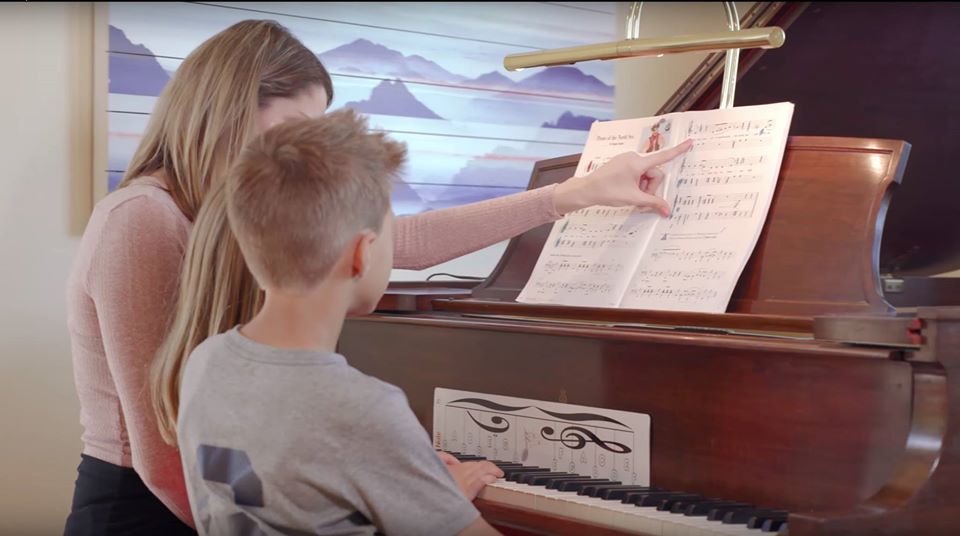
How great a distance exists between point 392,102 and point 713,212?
1.84 metres

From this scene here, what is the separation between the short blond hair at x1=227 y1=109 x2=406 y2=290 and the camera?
123 cm

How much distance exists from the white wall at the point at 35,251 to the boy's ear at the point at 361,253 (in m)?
1.88

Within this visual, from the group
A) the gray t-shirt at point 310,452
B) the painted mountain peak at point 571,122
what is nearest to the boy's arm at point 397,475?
the gray t-shirt at point 310,452

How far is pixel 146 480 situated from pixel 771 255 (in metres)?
0.95

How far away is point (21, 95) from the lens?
2814 millimetres

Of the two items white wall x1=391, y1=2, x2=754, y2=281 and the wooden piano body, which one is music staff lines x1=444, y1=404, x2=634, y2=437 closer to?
the wooden piano body

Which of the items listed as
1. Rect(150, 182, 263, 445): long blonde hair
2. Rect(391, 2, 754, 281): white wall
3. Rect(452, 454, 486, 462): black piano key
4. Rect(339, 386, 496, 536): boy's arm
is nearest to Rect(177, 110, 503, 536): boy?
Rect(339, 386, 496, 536): boy's arm

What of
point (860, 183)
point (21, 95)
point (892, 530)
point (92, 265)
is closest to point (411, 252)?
point (92, 265)

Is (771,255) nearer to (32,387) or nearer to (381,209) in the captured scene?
(381,209)

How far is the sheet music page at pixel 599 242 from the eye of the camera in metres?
1.71

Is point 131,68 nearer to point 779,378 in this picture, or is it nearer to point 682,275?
point 682,275

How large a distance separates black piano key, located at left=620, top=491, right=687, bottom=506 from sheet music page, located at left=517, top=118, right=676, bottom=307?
33 cm

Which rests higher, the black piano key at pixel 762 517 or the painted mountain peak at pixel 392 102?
the painted mountain peak at pixel 392 102

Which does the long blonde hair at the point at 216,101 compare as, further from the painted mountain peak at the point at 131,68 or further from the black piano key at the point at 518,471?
the painted mountain peak at the point at 131,68
